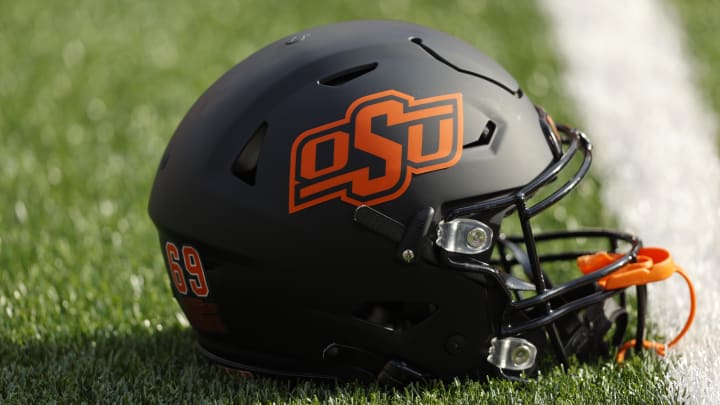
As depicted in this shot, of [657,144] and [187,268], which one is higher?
[187,268]

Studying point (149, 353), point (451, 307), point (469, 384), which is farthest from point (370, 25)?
point (149, 353)

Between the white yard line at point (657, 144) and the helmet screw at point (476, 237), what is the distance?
0.66 metres

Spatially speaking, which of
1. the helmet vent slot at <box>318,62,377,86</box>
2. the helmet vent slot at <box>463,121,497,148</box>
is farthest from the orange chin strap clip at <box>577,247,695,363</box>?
the helmet vent slot at <box>318,62,377,86</box>

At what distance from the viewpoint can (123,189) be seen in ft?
13.6

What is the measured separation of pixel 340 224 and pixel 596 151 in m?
2.37

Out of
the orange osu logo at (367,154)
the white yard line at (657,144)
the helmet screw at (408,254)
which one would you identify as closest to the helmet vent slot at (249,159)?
the orange osu logo at (367,154)

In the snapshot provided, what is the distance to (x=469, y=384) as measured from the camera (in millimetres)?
2521

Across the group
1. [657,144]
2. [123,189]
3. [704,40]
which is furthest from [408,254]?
[704,40]

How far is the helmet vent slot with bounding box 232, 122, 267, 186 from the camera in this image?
239 cm

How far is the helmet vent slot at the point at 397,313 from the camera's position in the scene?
8.22ft

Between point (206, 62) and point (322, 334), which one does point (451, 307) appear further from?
point (206, 62)

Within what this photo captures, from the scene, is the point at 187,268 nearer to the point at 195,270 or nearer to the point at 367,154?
the point at 195,270

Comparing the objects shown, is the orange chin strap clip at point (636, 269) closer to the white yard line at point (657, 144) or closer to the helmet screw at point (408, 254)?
the white yard line at point (657, 144)

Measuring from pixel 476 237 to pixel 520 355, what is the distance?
14.1 inches
